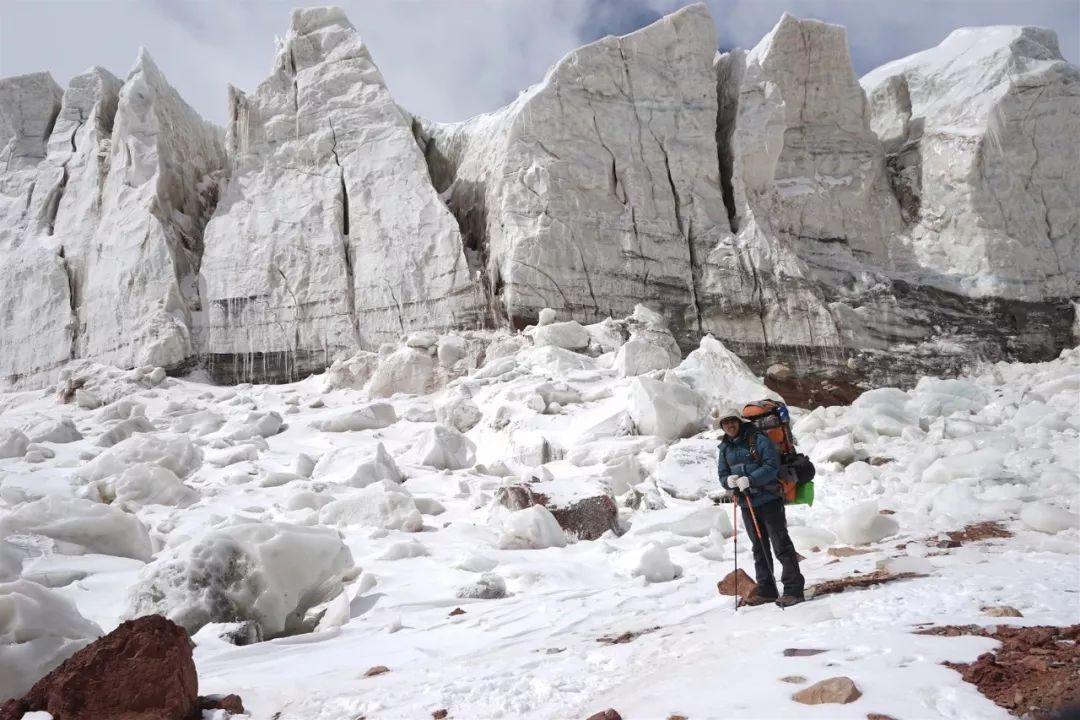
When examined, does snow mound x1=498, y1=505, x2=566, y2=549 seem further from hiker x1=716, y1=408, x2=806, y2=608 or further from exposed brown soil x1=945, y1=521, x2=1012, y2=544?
exposed brown soil x1=945, y1=521, x2=1012, y2=544

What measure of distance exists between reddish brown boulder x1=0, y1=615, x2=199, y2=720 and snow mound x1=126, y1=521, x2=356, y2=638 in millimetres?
1320

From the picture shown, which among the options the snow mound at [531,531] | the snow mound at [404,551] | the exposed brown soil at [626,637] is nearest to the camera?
the exposed brown soil at [626,637]

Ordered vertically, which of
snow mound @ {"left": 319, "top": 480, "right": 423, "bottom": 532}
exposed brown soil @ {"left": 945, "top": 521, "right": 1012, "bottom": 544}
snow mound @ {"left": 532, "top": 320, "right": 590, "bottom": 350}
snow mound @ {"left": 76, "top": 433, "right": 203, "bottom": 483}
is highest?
snow mound @ {"left": 532, "top": 320, "right": 590, "bottom": 350}

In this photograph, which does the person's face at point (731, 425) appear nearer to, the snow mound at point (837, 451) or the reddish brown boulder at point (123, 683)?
the reddish brown boulder at point (123, 683)

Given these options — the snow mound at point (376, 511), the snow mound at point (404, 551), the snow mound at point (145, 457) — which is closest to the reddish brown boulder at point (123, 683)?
the snow mound at point (404, 551)

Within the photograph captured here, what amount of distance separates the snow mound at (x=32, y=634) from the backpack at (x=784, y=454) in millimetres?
3991

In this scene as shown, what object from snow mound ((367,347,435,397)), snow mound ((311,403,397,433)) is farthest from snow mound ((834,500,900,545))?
snow mound ((367,347,435,397))

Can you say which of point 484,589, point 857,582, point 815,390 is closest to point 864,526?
point 857,582

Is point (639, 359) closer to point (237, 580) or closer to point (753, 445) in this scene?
point (753, 445)

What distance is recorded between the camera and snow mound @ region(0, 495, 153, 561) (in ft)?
17.7

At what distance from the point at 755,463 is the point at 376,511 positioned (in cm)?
409

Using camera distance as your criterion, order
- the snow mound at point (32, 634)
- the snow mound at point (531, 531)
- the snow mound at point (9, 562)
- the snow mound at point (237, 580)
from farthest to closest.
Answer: the snow mound at point (531, 531)
the snow mound at point (9, 562)
the snow mound at point (237, 580)
the snow mound at point (32, 634)

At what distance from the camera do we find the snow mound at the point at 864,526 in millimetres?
5543

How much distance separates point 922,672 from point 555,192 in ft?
55.0
